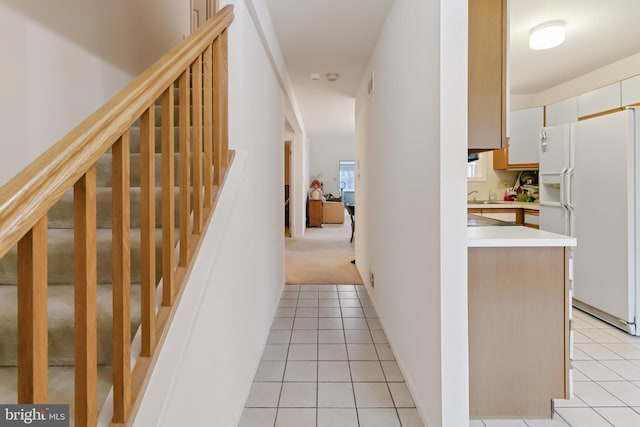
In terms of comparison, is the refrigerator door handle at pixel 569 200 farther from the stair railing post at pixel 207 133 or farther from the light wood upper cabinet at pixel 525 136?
the stair railing post at pixel 207 133

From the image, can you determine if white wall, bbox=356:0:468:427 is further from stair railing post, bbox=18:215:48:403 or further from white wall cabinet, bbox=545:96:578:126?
white wall cabinet, bbox=545:96:578:126

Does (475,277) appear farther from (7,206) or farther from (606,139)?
(606,139)

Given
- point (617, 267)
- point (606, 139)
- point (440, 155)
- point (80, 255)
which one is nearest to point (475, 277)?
point (440, 155)

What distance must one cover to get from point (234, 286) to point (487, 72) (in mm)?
1571

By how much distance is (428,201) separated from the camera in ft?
5.43

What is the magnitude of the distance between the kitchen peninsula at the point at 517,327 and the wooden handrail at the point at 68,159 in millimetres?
1502

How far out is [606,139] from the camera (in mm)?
2865

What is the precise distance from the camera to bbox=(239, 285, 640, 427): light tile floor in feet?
5.75

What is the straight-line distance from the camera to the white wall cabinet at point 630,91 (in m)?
3.13

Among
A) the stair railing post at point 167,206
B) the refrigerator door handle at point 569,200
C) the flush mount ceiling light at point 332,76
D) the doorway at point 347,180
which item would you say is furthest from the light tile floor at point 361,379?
the doorway at point 347,180

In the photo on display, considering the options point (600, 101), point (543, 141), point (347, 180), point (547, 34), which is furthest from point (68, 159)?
point (347, 180)

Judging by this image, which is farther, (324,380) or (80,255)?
(324,380)

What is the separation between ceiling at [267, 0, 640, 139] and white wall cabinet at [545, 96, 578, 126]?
37cm

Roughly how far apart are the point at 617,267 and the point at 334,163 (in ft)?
26.7
